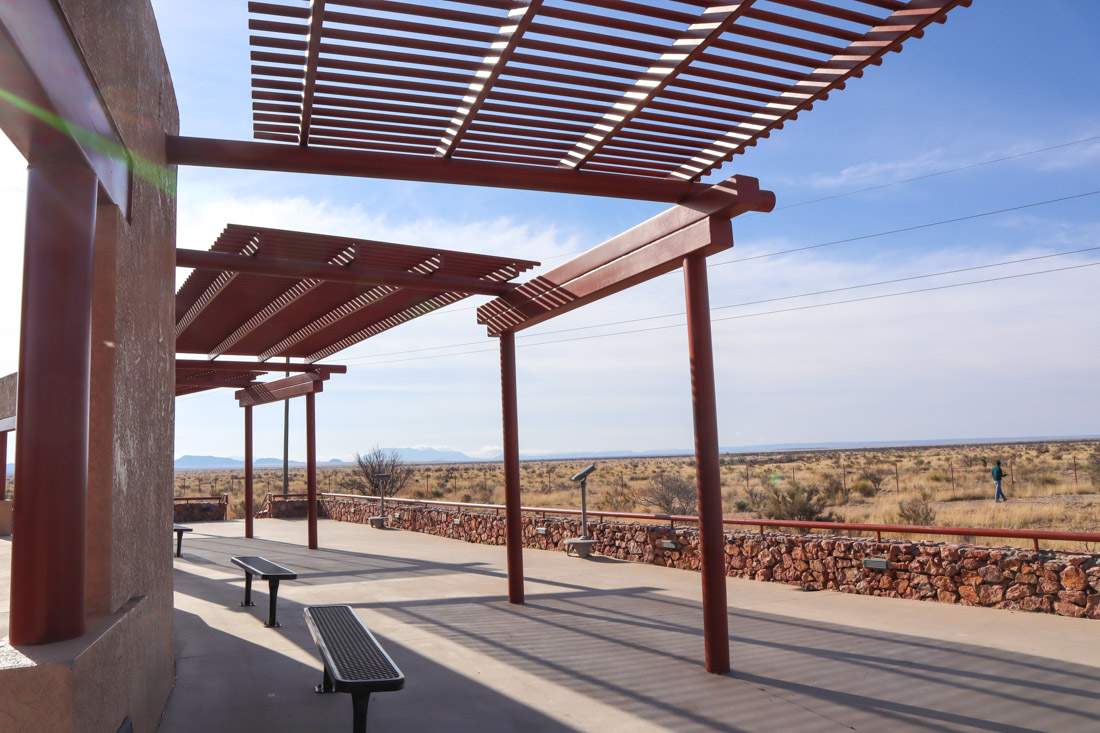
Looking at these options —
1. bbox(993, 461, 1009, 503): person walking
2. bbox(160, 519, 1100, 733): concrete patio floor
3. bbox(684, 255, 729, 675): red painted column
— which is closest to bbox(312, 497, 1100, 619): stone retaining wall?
bbox(160, 519, 1100, 733): concrete patio floor

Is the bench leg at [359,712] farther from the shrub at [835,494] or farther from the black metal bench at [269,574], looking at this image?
the shrub at [835,494]

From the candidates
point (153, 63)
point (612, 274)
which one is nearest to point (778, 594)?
point (612, 274)

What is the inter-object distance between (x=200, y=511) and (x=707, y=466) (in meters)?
21.5

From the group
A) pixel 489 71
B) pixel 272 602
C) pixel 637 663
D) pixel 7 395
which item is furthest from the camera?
pixel 7 395

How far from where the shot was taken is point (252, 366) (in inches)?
563

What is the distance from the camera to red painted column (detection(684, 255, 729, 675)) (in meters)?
5.71

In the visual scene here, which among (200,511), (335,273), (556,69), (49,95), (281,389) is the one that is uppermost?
(556,69)

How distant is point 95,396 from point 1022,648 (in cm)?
688

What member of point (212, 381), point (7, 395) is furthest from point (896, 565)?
point (7, 395)

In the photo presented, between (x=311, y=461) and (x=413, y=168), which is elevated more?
(x=413, y=168)

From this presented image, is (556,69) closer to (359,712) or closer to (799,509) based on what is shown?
(359,712)

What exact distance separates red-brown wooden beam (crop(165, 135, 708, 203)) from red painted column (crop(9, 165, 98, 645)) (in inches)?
92.3

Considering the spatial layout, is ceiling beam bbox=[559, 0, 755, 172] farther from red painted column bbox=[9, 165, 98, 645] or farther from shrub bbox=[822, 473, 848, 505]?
shrub bbox=[822, 473, 848, 505]

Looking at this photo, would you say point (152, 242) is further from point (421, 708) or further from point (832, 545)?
point (832, 545)
